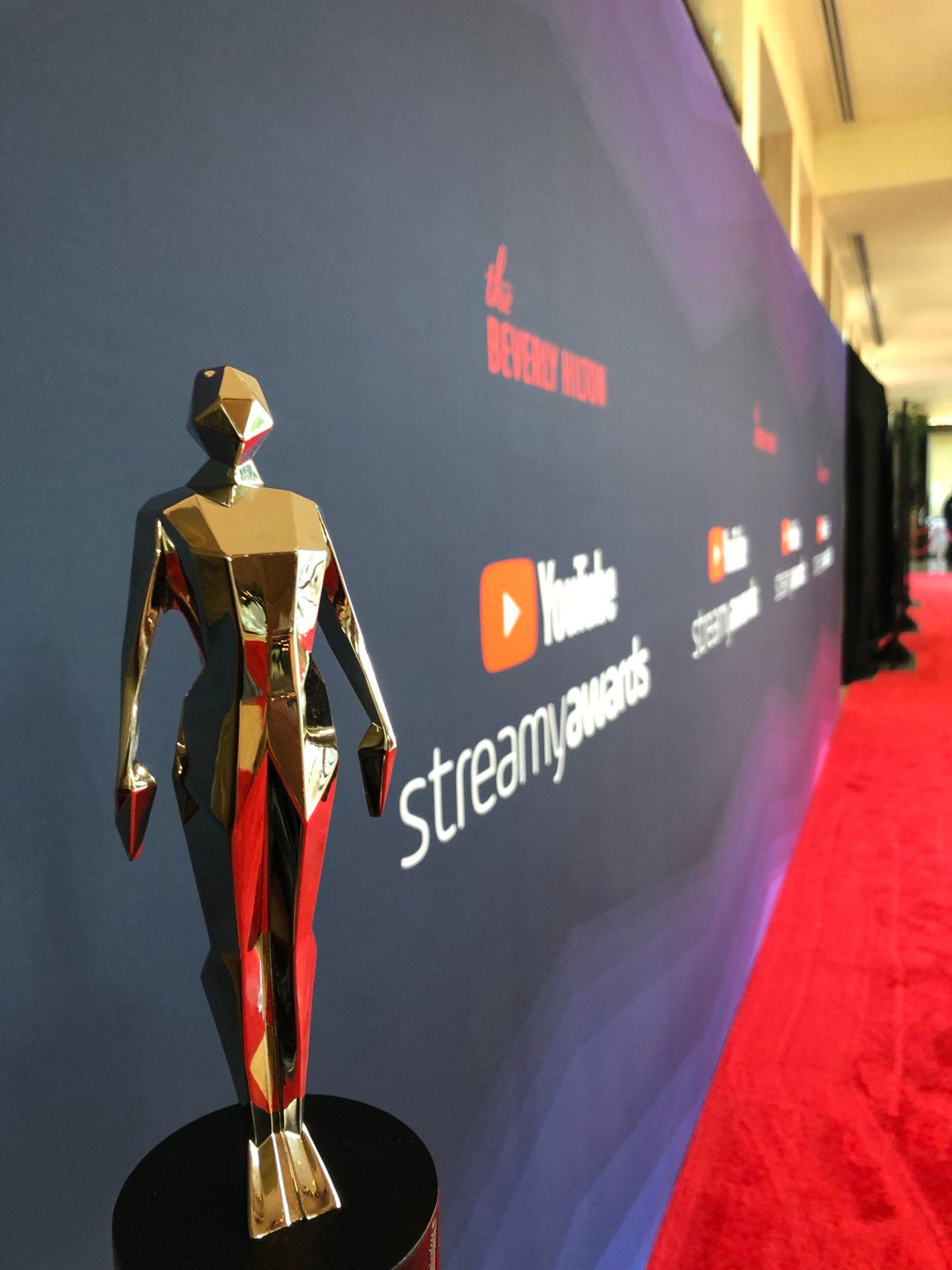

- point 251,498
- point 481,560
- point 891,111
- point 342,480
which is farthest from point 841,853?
point 891,111

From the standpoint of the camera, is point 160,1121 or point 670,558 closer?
point 160,1121

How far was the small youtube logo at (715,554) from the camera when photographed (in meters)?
Answer: 2.37

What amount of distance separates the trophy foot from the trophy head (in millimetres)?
406

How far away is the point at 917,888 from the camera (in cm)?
341

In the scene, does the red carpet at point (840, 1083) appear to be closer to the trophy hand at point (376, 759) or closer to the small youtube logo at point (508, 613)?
the small youtube logo at point (508, 613)

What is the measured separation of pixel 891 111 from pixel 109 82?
6.64 metres

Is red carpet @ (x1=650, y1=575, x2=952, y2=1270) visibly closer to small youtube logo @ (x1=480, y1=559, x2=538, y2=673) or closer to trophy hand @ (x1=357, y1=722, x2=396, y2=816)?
small youtube logo @ (x1=480, y1=559, x2=538, y2=673)

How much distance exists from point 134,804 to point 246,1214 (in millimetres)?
260

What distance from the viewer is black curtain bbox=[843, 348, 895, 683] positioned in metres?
6.55

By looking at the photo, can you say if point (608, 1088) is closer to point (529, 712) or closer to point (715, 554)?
point (529, 712)

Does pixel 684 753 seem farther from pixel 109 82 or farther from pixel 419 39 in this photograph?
pixel 109 82

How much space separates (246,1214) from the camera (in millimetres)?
564

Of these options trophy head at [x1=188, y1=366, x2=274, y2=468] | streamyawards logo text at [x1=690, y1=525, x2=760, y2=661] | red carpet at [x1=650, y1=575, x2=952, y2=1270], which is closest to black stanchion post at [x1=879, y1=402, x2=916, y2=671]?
red carpet at [x1=650, y1=575, x2=952, y2=1270]

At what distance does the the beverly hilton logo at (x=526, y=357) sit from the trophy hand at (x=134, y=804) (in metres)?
0.77
